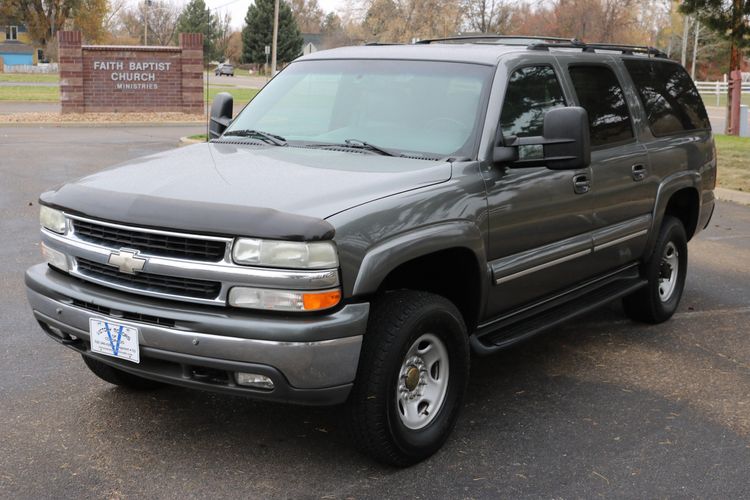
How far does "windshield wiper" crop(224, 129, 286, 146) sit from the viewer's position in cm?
491

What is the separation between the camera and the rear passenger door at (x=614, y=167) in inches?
212

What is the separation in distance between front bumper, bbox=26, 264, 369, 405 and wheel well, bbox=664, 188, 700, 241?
3745 mm

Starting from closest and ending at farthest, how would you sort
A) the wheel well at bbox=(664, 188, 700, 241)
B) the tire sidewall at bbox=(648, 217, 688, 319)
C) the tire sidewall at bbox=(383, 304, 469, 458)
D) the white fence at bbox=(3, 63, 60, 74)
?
the tire sidewall at bbox=(383, 304, 469, 458) → the tire sidewall at bbox=(648, 217, 688, 319) → the wheel well at bbox=(664, 188, 700, 241) → the white fence at bbox=(3, 63, 60, 74)

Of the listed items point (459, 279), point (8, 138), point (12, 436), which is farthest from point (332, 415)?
point (8, 138)

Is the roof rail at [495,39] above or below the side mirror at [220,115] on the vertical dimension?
above

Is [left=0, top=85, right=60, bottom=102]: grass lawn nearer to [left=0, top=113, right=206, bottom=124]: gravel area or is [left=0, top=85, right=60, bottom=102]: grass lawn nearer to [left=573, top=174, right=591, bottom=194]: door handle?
[left=0, top=113, right=206, bottom=124]: gravel area

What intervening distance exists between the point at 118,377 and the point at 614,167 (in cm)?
310

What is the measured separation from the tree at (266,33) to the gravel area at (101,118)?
62190 mm

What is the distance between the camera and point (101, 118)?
80.4 ft

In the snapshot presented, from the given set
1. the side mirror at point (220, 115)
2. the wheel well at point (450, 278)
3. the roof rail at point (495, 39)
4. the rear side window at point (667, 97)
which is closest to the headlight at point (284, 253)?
the wheel well at point (450, 278)

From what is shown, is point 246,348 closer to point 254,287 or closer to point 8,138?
point 254,287

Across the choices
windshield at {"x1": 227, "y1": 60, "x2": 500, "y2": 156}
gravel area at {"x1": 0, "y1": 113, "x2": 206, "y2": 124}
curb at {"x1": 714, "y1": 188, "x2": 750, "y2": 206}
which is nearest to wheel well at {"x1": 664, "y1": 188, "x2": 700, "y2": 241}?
windshield at {"x1": 227, "y1": 60, "x2": 500, "y2": 156}

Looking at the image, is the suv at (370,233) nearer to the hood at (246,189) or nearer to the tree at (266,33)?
the hood at (246,189)

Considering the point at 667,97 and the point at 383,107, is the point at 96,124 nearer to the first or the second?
the point at 667,97
